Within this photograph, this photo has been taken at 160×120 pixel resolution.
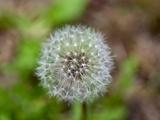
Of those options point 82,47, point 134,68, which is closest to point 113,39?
point 134,68

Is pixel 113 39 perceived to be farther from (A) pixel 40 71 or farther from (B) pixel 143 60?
(A) pixel 40 71

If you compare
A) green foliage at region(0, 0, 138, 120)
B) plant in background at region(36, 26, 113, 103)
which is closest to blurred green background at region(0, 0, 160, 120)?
green foliage at region(0, 0, 138, 120)

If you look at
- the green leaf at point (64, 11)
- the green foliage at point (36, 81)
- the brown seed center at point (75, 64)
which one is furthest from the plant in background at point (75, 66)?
the green leaf at point (64, 11)

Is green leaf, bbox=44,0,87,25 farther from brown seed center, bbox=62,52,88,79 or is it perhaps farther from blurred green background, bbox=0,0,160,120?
brown seed center, bbox=62,52,88,79

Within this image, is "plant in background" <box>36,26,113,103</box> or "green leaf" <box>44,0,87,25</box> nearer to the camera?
"plant in background" <box>36,26,113,103</box>

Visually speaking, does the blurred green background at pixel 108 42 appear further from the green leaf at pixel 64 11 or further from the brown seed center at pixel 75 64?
the brown seed center at pixel 75 64

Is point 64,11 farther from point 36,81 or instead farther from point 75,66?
point 75,66
